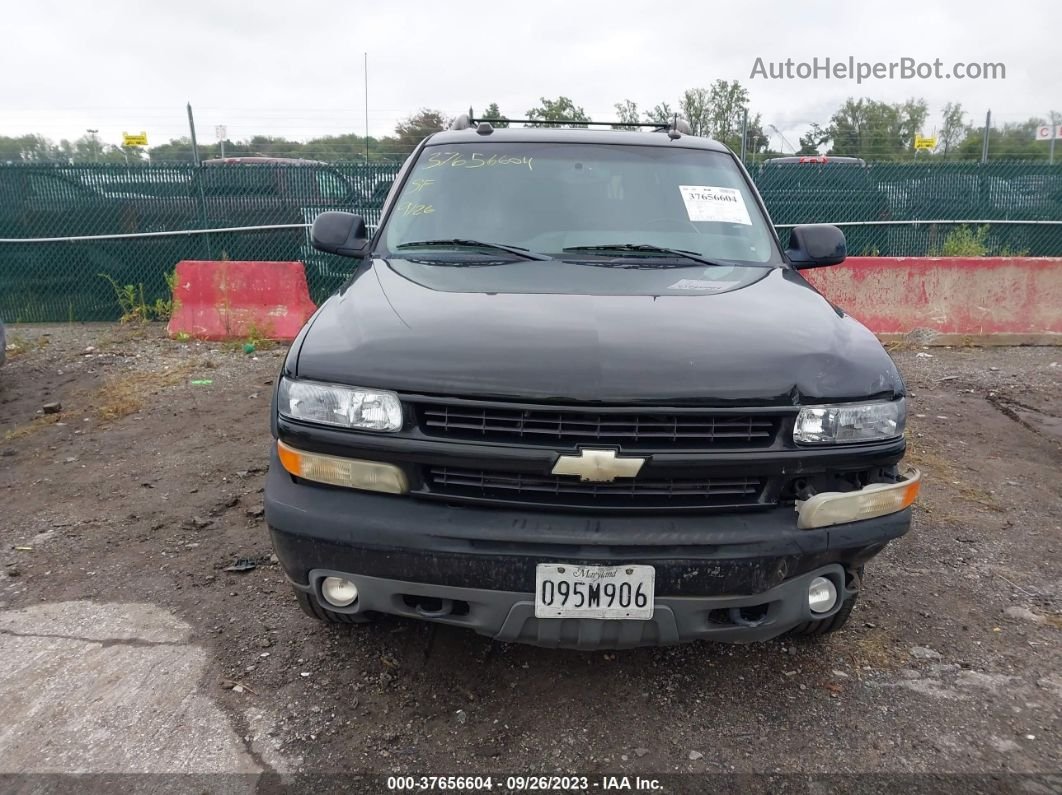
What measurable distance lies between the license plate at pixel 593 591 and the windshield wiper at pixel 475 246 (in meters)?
1.42

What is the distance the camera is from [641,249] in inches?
126

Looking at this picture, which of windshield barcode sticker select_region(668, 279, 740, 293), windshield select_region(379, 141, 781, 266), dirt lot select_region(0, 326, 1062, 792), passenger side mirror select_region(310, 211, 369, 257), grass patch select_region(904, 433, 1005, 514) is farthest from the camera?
grass patch select_region(904, 433, 1005, 514)

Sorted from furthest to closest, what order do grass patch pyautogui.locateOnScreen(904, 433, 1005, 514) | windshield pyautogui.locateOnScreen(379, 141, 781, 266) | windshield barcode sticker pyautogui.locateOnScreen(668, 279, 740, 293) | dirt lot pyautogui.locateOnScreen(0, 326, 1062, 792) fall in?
grass patch pyautogui.locateOnScreen(904, 433, 1005, 514) < windshield pyautogui.locateOnScreen(379, 141, 781, 266) < windshield barcode sticker pyautogui.locateOnScreen(668, 279, 740, 293) < dirt lot pyautogui.locateOnScreen(0, 326, 1062, 792)

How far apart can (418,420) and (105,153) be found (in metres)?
19.2

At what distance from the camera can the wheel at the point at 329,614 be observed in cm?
239

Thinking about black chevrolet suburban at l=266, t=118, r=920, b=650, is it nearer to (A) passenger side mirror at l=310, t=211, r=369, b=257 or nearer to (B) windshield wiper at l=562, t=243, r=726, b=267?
(B) windshield wiper at l=562, t=243, r=726, b=267

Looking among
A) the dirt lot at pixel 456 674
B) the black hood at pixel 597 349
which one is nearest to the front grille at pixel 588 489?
the black hood at pixel 597 349

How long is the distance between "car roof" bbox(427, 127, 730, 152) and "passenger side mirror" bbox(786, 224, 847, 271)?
68cm

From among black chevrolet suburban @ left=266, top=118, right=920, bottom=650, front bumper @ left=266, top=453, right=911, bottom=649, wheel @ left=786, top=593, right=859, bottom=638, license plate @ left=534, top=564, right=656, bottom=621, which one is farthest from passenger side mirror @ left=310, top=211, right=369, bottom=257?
wheel @ left=786, top=593, right=859, bottom=638

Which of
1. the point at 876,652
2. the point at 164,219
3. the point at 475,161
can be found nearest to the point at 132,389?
the point at 164,219

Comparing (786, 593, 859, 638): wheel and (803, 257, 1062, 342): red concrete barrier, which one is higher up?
(803, 257, 1062, 342): red concrete barrier

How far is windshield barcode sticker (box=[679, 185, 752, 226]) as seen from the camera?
11.3 ft

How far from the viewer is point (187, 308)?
7.86 metres

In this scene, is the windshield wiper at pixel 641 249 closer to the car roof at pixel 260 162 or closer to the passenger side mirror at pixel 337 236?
the passenger side mirror at pixel 337 236
